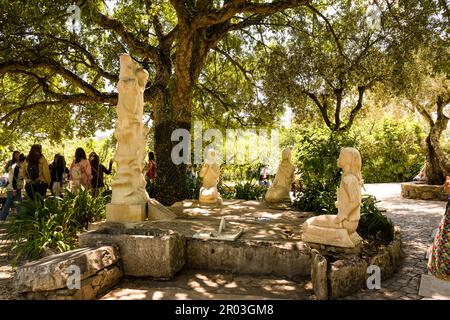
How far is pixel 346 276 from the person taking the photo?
14.2 ft

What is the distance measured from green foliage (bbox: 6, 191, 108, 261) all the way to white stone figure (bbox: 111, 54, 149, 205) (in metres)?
0.94

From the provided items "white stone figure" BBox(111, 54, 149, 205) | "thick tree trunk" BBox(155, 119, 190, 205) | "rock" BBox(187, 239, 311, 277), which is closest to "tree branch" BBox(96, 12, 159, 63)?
"thick tree trunk" BBox(155, 119, 190, 205)

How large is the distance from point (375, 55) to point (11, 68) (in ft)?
34.1

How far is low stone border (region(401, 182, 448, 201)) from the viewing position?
44.8 ft

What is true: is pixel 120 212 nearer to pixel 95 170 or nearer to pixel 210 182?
pixel 210 182

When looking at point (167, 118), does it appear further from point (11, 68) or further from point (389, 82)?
point (389, 82)

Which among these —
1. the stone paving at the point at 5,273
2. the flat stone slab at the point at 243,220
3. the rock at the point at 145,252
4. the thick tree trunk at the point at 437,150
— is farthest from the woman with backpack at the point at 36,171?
the thick tree trunk at the point at 437,150

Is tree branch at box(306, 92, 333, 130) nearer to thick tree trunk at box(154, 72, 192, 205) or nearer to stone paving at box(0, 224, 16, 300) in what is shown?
thick tree trunk at box(154, 72, 192, 205)

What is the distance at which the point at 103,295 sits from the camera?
4324mm

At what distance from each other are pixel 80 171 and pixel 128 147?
326cm

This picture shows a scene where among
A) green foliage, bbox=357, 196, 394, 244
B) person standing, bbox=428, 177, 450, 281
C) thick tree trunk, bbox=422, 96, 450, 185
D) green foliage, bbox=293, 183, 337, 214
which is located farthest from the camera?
thick tree trunk, bbox=422, 96, 450, 185

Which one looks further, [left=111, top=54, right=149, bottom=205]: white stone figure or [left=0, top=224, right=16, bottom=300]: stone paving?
[left=111, top=54, right=149, bottom=205]: white stone figure

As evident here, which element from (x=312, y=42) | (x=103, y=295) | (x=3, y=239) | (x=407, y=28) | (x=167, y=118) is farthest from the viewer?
(x=312, y=42)

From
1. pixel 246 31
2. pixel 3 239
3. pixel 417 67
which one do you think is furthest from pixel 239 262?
pixel 246 31
